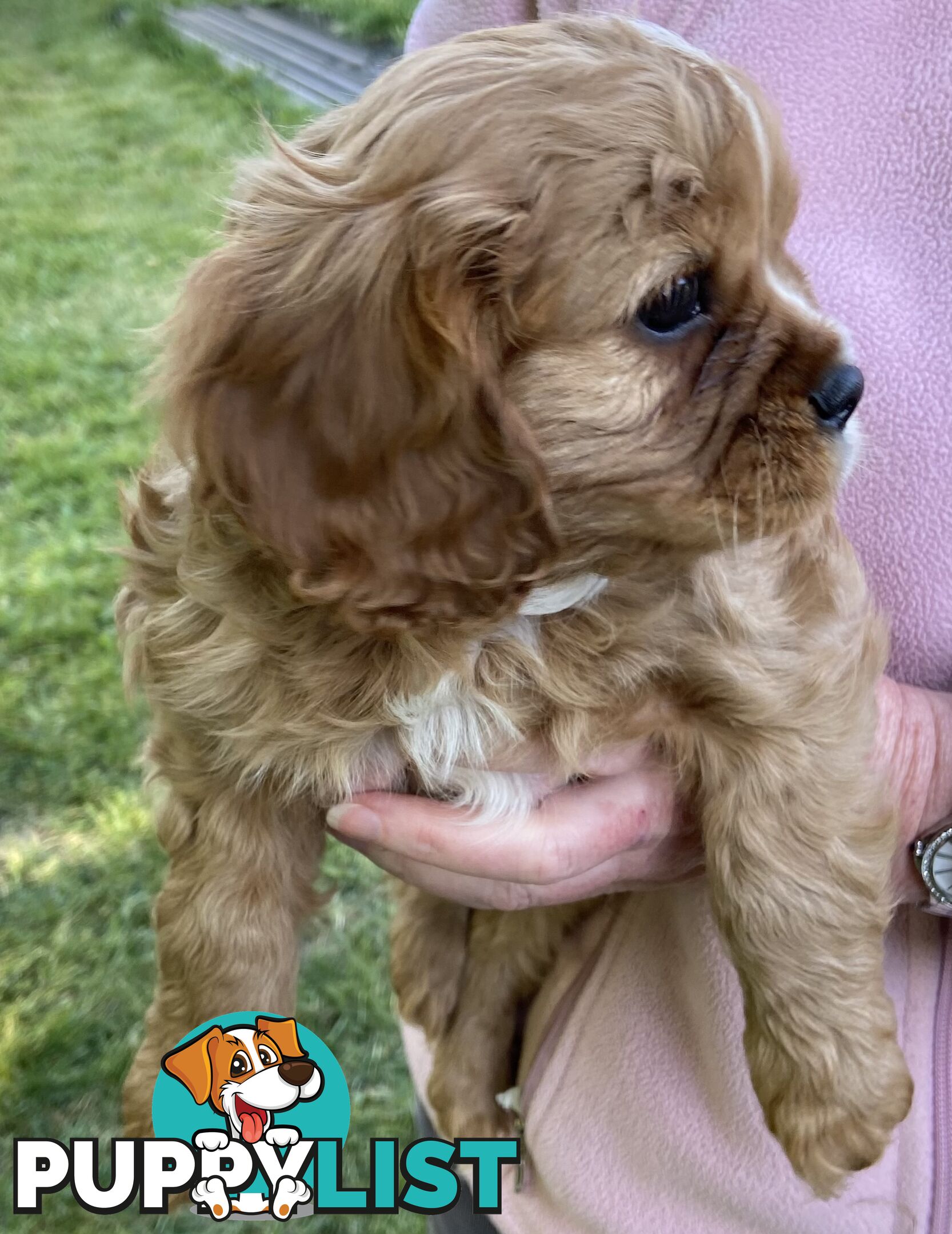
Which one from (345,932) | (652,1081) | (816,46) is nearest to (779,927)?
(652,1081)

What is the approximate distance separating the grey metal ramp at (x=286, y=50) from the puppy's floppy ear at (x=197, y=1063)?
4.93m

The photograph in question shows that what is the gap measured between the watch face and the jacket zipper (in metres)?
0.07

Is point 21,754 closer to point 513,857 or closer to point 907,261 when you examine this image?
point 513,857

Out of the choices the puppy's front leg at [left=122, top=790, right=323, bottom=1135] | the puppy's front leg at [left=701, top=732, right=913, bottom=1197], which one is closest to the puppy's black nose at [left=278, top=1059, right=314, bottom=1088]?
the puppy's front leg at [left=122, top=790, right=323, bottom=1135]

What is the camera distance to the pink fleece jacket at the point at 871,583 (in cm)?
150

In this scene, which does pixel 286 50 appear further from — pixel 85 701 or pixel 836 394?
pixel 836 394

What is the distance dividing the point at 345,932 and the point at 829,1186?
173cm

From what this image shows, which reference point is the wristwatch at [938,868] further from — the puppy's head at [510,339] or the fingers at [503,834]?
the puppy's head at [510,339]

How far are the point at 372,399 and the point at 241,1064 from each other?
948 mm

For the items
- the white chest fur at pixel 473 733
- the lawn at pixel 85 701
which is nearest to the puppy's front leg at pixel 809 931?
the white chest fur at pixel 473 733

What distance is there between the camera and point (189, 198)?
6207mm

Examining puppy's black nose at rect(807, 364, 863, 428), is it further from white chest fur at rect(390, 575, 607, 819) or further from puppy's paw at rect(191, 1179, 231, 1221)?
puppy's paw at rect(191, 1179, 231, 1221)

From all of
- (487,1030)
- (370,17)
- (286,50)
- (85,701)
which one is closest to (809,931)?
(487,1030)

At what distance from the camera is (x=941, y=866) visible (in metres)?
1.56
